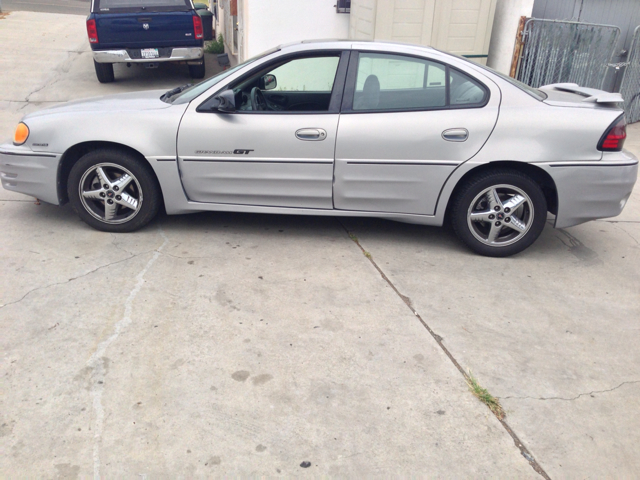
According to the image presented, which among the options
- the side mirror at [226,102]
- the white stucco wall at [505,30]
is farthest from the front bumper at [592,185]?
the white stucco wall at [505,30]

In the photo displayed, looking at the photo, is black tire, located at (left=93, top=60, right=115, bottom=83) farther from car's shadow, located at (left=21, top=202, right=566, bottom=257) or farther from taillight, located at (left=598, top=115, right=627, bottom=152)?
taillight, located at (left=598, top=115, right=627, bottom=152)

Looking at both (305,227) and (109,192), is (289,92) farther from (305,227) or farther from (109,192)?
(109,192)

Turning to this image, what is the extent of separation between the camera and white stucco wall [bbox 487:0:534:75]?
27.3 feet

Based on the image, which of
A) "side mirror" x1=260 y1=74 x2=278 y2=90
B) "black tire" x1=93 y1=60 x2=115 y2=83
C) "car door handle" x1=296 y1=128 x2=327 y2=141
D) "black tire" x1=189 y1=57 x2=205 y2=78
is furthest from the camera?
"black tire" x1=189 y1=57 x2=205 y2=78

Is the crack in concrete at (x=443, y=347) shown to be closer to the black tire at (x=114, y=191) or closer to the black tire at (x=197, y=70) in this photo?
the black tire at (x=114, y=191)

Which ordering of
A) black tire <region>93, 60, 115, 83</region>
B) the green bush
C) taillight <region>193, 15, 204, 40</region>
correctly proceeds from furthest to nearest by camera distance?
the green bush, black tire <region>93, 60, 115, 83</region>, taillight <region>193, 15, 204, 40</region>

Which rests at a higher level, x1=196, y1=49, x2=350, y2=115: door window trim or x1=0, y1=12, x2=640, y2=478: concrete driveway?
x1=196, y1=49, x2=350, y2=115: door window trim

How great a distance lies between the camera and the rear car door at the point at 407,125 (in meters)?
4.46

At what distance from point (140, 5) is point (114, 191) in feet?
22.6

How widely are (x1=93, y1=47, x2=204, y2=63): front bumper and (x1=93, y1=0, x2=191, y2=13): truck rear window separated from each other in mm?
725

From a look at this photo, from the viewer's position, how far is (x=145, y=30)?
1005cm

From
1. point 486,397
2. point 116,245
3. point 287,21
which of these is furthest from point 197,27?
point 486,397

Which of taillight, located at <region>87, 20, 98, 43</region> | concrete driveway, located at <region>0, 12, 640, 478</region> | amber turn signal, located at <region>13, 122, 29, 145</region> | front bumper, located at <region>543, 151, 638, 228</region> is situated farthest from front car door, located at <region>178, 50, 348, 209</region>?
taillight, located at <region>87, 20, 98, 43</region>

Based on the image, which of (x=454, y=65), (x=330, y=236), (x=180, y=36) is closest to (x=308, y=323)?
(x=330, y=236)
